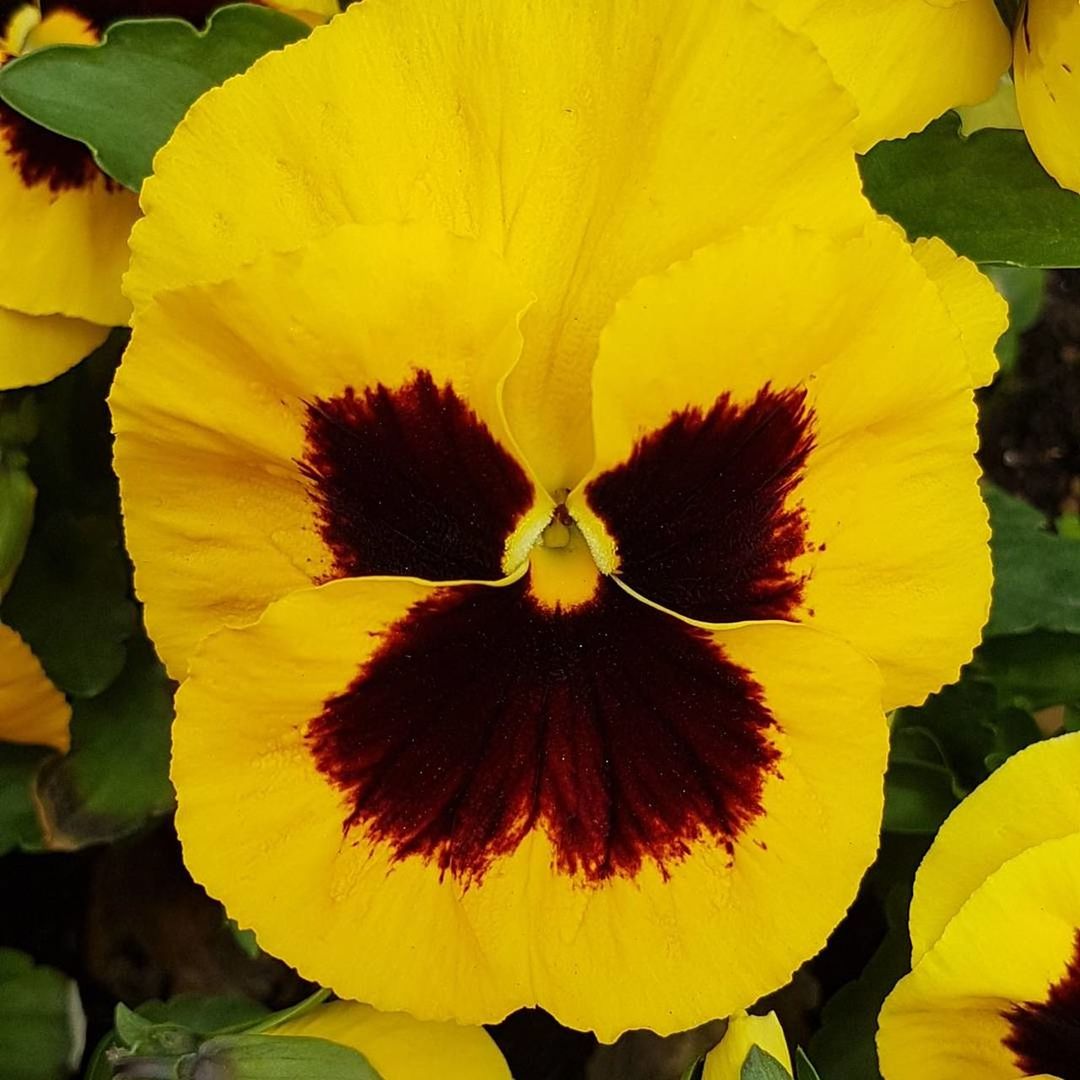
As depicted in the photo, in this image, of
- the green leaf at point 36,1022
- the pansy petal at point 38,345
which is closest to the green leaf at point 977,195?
the pansy petal at point 38,345

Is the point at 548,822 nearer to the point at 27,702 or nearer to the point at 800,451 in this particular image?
the point at 800,451

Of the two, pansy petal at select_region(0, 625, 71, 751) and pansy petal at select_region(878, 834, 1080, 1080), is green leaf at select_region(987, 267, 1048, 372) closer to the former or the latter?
pansy petal at select_region(878, 834, 1080, 1080)

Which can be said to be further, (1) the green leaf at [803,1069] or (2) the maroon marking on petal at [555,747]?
(1) the green leaf at [803,1069]

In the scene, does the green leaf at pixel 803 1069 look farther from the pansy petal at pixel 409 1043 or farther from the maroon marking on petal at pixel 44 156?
the maroon marking on petal at pixel 44 156

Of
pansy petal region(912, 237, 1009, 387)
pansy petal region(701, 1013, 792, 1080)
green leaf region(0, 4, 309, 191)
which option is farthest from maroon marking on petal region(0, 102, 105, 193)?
pansy petal region(701, 1013, 792, 1080)

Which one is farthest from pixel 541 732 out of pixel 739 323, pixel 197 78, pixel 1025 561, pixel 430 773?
pixel 1025 561

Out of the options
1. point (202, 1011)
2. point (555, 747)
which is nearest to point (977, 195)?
point (555, 747)
